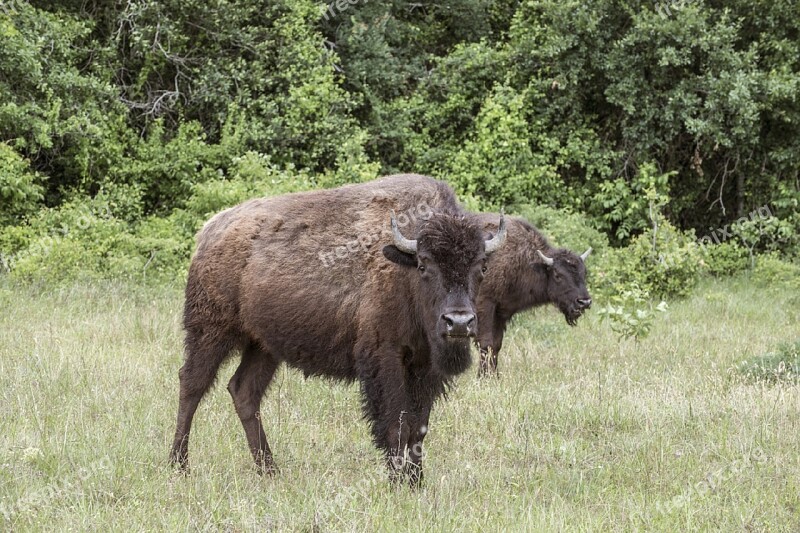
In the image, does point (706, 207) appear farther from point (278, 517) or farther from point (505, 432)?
point (278, 517)

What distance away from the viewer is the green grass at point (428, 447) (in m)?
5.43

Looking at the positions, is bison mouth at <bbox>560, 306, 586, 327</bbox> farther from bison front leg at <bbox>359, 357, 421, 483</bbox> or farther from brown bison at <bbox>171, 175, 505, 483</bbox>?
bison front leg at <bbox>359, 357, 421, 483</bbox>

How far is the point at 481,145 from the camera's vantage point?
1855 cm

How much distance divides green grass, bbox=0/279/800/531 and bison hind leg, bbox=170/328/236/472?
1.11 ft

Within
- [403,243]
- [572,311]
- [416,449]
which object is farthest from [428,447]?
[572,311]

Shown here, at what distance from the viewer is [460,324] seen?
5727mm

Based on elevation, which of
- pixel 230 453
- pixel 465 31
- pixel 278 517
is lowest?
pixel 230 453

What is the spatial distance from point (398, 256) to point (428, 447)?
1733 millimetres

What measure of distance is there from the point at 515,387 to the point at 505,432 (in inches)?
69.1

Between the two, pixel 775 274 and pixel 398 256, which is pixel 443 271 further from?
pixel 775 274

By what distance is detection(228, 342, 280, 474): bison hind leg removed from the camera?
7027mm

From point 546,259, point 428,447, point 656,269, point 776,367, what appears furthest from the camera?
point 656,269

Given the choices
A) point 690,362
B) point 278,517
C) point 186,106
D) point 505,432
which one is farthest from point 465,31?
point 278,517

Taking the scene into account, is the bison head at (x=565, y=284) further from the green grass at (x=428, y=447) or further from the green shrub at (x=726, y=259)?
the green shrub at (x=726, y=259)
